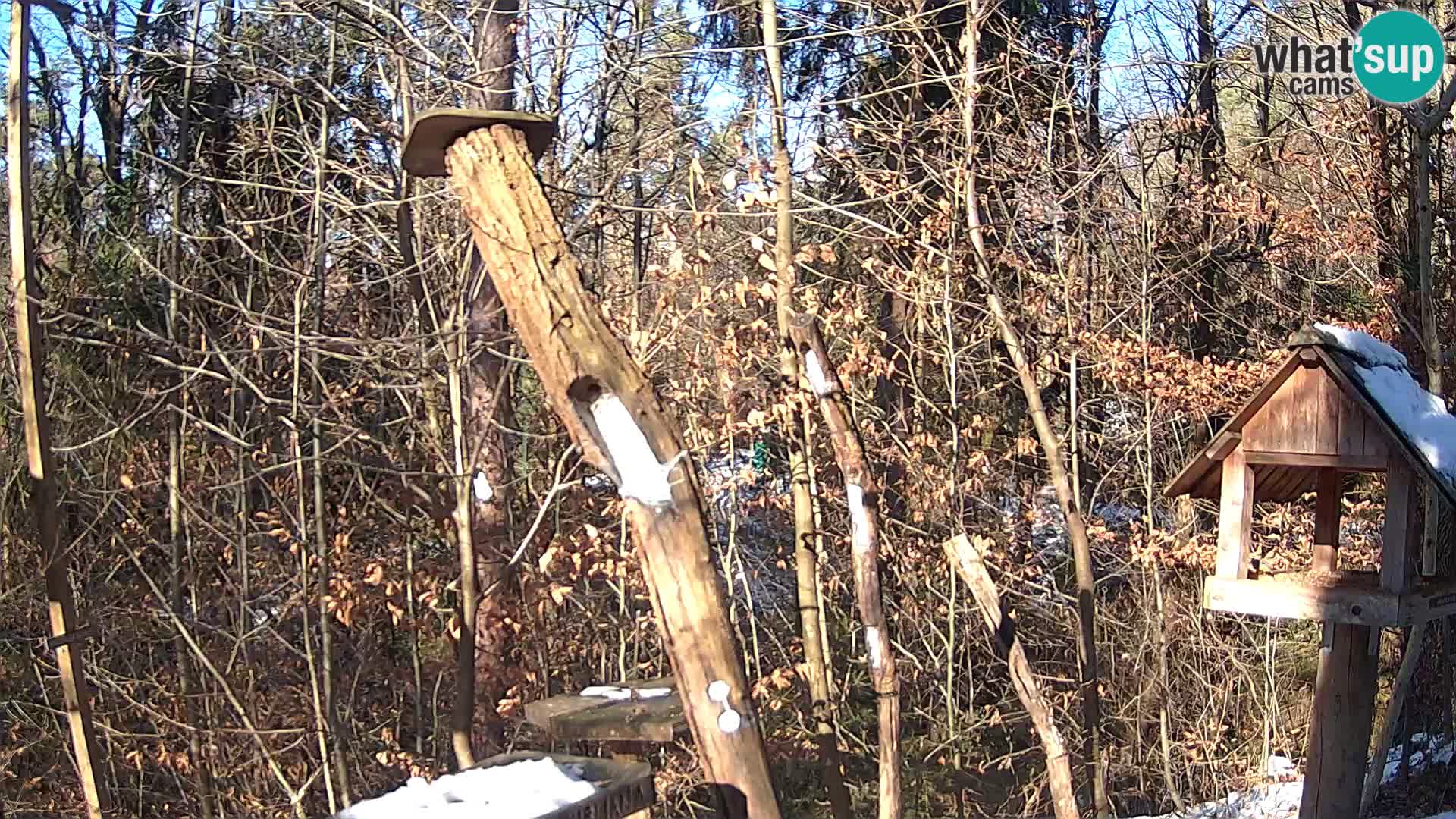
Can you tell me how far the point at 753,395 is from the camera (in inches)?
304

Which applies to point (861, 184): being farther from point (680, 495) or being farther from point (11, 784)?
point (11, 784)

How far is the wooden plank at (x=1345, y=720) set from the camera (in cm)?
417

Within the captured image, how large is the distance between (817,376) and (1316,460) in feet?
5.54

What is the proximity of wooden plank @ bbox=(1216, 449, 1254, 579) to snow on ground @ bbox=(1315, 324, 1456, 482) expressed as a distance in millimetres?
479

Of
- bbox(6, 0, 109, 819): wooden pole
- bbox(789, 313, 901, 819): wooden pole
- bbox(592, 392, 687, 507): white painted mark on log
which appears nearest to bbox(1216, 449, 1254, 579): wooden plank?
bbox(789, 313, 901, 819): wooden pole

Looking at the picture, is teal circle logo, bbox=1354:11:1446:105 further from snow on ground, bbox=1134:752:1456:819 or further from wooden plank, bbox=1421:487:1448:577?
snow on ground, bbox=1134:752:1456:819

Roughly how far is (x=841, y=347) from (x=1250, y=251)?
327 cm

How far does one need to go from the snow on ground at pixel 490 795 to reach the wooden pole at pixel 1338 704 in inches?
111

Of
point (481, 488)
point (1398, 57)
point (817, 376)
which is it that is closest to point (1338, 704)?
point (817, 376)

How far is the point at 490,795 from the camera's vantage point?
8.89 ft

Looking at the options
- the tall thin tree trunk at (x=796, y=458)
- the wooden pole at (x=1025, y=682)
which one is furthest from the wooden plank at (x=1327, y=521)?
the tall thin tree trunk at (x=796, y=458)

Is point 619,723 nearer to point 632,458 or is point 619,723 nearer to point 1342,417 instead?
point 632,458

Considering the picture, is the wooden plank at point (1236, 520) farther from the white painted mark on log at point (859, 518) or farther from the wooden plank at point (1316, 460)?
the white painted mark on log at point (859, 518)

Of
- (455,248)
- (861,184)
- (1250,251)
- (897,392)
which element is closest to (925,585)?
(897,392)
